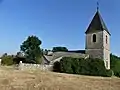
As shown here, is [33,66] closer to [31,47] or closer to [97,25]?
[31,47]

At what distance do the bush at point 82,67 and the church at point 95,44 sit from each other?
6.72 meters

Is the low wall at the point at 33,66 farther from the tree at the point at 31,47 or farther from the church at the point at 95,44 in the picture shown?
the tree at the point at 31,47

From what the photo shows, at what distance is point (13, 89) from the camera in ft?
57.4

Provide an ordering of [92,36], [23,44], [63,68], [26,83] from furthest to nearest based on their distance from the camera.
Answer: [23,44] → [92,36] → [63,68] → [26,83]

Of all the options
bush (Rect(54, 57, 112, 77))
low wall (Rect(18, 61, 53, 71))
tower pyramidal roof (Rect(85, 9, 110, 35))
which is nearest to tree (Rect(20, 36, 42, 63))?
tower pyramidal roof (Rect(85, 9, 110, 35))

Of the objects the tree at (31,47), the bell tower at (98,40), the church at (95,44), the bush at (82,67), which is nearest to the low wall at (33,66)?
the bush at (82,67)

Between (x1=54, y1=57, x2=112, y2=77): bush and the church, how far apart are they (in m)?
6.72

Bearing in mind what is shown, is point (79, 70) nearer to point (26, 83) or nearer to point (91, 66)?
point (91, 66)

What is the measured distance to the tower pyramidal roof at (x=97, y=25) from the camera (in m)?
46.2

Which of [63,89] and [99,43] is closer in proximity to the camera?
[63,89]

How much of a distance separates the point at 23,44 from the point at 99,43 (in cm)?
1588

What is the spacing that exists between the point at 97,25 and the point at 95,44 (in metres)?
3.80

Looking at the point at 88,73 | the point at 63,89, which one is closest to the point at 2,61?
the point at 88,73

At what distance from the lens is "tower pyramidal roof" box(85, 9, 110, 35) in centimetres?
4616
